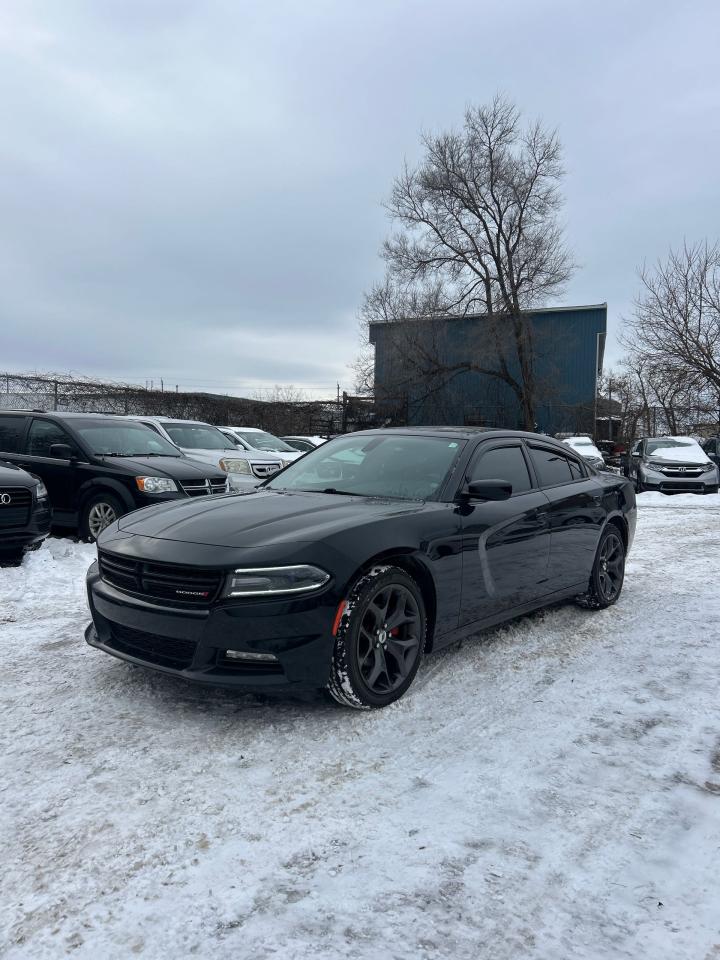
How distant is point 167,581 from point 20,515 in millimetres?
4007

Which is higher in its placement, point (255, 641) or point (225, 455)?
point (225, 455)

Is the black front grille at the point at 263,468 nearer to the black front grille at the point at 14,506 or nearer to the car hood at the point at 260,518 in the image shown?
the black front grille at the point at 14,506

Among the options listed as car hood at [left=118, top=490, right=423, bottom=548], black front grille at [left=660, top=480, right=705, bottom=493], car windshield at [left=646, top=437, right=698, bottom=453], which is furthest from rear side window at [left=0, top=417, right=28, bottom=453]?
car windshield at [left=646, top=437, right=698, bottom=453]

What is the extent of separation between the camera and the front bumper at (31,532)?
21.4 feet

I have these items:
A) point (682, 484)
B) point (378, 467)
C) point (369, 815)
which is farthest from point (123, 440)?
point (682, 484)

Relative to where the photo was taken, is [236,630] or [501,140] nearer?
[236,630]

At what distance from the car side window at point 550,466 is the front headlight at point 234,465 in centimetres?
737

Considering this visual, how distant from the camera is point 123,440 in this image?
9.08 m

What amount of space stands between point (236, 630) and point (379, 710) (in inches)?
34.7

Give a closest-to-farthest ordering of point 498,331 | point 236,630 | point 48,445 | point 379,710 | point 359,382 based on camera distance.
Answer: point 236,630, point 379,710, point 48,445, point 498,331, point 359,382

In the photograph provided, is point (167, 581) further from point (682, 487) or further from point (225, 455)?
point (682, 487)

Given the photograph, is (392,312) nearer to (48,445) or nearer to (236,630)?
(48,445)

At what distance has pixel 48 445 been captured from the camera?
28.0 ft

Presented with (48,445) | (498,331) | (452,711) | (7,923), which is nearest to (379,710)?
(452,711)
